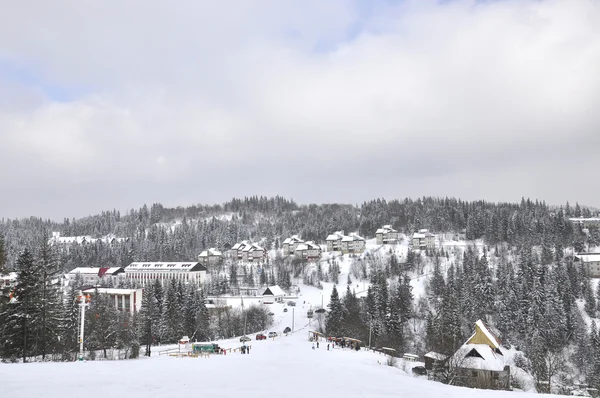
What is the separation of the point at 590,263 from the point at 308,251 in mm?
61626

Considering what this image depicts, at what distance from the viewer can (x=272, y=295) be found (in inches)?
3393

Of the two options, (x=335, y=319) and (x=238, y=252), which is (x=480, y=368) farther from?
(x=238, y=252)

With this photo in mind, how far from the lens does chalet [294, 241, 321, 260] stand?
122562 mm

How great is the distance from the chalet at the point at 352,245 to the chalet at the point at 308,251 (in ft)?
28.0

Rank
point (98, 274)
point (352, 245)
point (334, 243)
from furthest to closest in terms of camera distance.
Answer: point (334, 243) → point (352, 245) → point (98, 274)

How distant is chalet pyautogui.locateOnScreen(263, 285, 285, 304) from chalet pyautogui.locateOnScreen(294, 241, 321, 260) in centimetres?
3335

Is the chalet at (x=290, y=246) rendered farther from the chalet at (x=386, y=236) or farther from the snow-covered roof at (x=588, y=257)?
the snow-covered roof at (x=588, y=257)

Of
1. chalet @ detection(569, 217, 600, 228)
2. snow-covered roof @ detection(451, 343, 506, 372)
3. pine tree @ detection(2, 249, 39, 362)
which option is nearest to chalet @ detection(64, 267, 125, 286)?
pine tree @ detection(2, 249, 39, 362)

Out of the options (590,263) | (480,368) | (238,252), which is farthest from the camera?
(238,252)

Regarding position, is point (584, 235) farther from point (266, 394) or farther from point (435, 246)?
point (266, 394)

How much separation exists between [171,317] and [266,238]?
10627cm

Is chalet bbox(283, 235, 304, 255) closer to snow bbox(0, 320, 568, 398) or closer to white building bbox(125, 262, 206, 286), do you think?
white building bbox(125, 262, 206, 286)

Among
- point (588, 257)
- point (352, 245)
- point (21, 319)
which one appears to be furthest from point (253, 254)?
point (21, 319)

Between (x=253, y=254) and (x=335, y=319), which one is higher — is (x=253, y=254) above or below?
above
